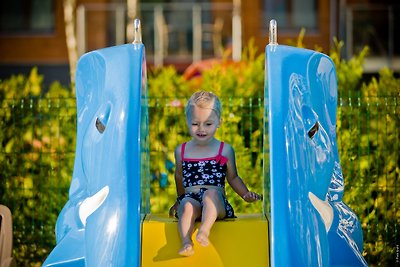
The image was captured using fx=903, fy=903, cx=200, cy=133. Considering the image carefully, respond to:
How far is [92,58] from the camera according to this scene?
4.87 m

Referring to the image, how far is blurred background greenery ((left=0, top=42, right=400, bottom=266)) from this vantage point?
286 inches

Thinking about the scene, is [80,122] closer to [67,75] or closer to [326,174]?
[326,174]

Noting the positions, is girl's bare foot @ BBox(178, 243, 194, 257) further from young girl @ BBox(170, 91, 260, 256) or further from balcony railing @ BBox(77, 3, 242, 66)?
balcony railing @ BBox(77, 3, 242, 66)

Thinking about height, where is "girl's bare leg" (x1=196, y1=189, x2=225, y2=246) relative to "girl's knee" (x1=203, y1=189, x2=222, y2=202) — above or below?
below

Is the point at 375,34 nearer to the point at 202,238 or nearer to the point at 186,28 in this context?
the point at 186,28

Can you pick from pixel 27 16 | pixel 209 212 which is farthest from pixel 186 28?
pixel 209 212

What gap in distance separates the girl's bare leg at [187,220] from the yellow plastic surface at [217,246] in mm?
58

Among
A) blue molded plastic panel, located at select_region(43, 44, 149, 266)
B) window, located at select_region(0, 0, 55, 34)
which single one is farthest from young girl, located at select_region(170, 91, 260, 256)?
window, located at select_region(0, 0, 55, 34)

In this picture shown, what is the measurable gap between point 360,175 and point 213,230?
294cm

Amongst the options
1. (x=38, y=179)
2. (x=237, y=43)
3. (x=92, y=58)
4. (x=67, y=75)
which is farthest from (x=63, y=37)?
(x=92, y=58)

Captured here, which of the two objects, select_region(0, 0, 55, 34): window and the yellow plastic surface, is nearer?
the yellow plastic surface

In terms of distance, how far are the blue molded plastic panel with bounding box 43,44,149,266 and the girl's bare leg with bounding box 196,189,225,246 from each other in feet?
1.03

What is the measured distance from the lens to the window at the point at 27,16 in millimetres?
22250

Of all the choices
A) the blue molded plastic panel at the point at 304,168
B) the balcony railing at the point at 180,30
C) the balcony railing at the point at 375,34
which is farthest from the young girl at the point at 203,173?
the balcony railing at the point at 180,30
